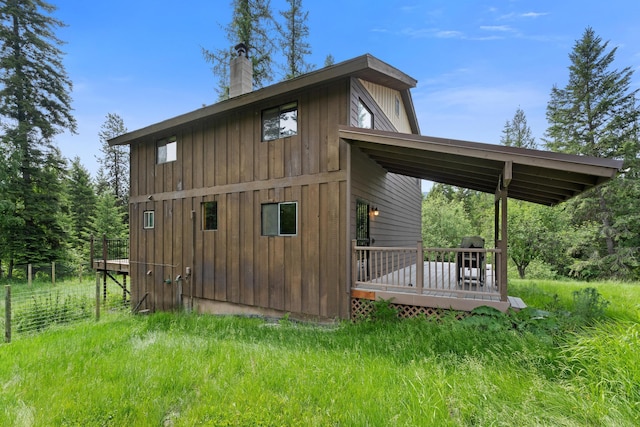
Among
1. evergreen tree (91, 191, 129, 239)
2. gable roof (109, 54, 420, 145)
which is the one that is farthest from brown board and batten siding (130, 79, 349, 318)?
evergreen tree (91, 191, 129, 239)

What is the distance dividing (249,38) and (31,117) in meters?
14.0

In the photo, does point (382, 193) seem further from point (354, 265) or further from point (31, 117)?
point (31, 117)

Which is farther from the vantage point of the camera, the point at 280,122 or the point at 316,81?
the point at 280,122

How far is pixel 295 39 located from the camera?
16.2m

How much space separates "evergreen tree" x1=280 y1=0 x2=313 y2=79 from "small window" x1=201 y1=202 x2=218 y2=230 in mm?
10764

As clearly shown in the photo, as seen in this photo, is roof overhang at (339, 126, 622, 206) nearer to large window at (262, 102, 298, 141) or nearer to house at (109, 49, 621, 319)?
house at (109, 49, 621, 319)

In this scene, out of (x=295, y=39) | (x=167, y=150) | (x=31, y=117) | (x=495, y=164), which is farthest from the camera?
(x=31, y=117)

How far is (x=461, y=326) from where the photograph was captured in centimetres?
440

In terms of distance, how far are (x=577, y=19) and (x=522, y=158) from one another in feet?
74.8

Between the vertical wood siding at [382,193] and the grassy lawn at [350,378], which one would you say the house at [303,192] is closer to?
the vertical wood siding at [382,193]

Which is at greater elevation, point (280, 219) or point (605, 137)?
point (605, 137)

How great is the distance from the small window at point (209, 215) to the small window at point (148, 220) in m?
2.57

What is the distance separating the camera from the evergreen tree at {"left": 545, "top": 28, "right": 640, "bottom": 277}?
16.1m

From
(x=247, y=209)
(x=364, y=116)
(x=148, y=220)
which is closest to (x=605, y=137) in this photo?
(x=364, y=116)
